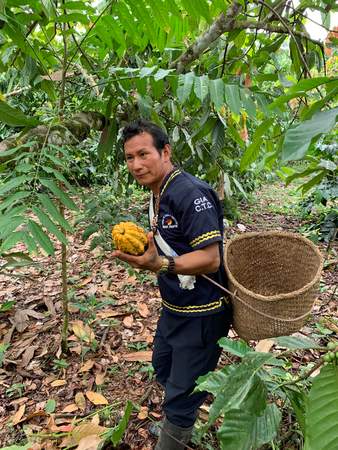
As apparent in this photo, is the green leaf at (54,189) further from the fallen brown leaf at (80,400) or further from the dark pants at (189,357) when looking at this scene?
the fallen brown leaf at (80,400)

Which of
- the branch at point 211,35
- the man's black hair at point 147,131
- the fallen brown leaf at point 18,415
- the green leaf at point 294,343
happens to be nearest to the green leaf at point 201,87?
the man's black hair at point 147,131

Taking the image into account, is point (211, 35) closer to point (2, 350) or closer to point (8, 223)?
point (8, 223)

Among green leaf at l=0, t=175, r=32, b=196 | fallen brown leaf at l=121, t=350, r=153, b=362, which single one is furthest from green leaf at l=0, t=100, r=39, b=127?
fallen brown leaf at l=121, t=350, r=153, b=362

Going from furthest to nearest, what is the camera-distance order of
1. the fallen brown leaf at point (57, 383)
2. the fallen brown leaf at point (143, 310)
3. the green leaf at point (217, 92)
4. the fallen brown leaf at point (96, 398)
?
the fallen brown leaf at point (143, 310) < the fallen brown leaf at point (57, 383) < the fallen brown leaf at point (96, 398) < the green leaf at point (217, 92)

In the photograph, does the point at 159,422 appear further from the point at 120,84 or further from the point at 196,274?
the point at 120,84

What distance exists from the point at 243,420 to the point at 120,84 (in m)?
1.39

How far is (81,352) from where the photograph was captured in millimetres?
2287

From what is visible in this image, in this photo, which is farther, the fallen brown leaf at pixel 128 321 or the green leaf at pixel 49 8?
the fallen brown leaf at pixel 128 321

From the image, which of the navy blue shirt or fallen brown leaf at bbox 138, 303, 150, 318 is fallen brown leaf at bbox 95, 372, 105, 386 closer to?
fallen brown leaf at bbox 138, 303, 150, 318

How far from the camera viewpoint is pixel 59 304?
2.77 metres

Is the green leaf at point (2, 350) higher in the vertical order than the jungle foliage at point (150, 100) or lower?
lower

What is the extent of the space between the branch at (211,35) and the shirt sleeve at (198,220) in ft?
2.78

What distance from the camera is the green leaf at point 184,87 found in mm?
1422

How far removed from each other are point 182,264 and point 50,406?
1155 millimetres
